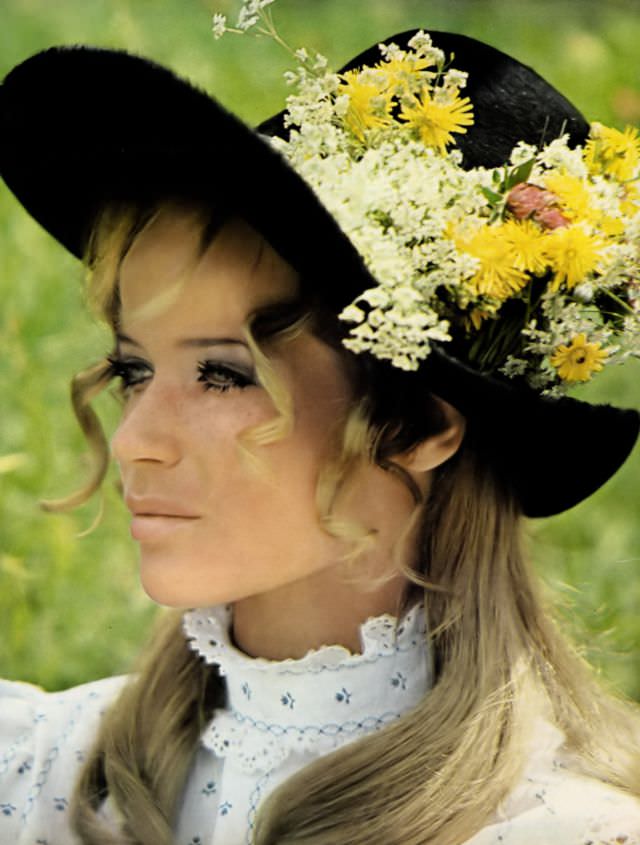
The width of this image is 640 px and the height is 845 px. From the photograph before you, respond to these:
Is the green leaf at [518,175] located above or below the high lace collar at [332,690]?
above

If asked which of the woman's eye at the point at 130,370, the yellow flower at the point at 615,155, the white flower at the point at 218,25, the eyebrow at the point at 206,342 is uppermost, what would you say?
the yellow flower at the point at 615,155

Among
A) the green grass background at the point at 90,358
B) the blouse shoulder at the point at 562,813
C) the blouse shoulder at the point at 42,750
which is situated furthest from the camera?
the green grass background at the point at 90,358

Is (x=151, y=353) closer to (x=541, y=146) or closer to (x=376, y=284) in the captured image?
(x=376, y=284)

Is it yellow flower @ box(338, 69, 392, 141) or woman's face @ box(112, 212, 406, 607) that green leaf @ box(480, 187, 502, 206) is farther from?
woman's face @ box(112, 212, 406, 607)

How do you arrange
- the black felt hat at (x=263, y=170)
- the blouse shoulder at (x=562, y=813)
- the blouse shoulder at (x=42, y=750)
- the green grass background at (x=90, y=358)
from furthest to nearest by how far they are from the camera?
1. the green grass background at (x=90, y=358)
2. the blouse shoulder at (x=42, y=750)
3. the blouse shoulder at (x=562, y=813)
4. the black felt hat at (x=263, y=170)

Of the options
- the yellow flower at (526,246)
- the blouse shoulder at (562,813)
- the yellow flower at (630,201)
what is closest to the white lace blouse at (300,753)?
the blouse shoulder at (562,813)

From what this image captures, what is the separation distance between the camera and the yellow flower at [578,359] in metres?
1.92

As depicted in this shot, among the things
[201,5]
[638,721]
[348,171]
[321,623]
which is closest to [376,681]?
[321,623]

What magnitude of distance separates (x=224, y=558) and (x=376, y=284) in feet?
1.56

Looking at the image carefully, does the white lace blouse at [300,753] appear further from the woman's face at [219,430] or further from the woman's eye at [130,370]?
the woman's eye at [130,370]

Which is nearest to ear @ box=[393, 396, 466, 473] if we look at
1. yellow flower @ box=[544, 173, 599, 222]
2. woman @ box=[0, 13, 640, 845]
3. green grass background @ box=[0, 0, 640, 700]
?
woman @ box=[0, 13, 640, 845]

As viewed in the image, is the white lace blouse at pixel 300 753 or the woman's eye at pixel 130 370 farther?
the woman's eye at pixel 130 370

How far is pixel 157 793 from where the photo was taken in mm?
2215

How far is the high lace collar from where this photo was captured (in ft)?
6.79
